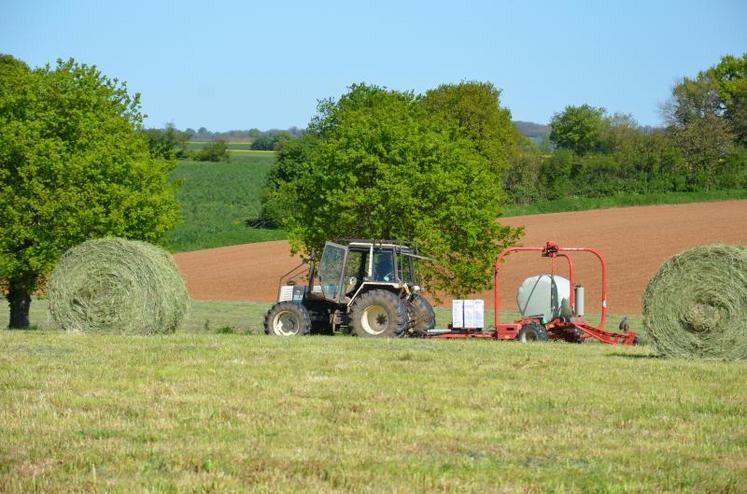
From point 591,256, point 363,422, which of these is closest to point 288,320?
point 363,422

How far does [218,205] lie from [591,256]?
37.9 meters

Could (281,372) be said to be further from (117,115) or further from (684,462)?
(117,115)

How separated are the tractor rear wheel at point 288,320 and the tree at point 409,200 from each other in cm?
770

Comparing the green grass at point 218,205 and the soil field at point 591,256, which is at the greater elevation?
the green grass at point 218,205

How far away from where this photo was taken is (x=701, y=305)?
1530 centimetres

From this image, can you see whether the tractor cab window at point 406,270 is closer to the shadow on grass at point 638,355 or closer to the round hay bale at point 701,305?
the shadow on grass at point 638,355

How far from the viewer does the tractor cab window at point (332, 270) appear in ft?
67.9

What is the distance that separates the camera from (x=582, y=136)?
110875 mm

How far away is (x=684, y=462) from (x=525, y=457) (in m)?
1.15

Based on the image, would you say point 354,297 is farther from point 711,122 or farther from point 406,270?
point 711,122

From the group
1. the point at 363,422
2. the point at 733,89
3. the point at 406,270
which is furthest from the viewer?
the point at 733,89

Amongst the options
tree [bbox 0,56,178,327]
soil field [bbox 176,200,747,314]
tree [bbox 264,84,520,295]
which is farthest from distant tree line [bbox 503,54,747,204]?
tree [bbox 0,56,178,327]

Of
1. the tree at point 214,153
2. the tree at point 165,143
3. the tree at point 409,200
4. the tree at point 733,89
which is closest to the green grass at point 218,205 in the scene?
the tree at point 165,143

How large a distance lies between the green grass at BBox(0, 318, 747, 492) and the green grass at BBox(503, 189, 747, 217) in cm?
5101
